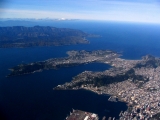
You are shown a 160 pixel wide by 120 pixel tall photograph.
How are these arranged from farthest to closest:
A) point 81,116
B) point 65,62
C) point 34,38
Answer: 1. point 34,38
2. point 65,62
3. point 81,116

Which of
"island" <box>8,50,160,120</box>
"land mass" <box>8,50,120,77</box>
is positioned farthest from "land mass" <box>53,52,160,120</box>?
"land mass" <box>8,50,120,77</box>

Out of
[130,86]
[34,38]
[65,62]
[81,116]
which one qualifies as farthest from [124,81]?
[34,38]

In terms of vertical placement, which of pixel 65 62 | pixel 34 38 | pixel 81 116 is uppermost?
pixel 34 38

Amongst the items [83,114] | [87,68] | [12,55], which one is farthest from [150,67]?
[12,55]

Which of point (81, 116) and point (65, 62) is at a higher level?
point (65, 62)

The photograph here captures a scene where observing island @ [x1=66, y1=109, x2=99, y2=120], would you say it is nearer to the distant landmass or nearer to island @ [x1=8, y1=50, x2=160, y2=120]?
island @ [x1=8, y1=50, x2=160, y2=120]

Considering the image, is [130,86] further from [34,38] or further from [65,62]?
[34,38]

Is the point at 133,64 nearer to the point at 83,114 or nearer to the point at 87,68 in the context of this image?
the point at 87,68
